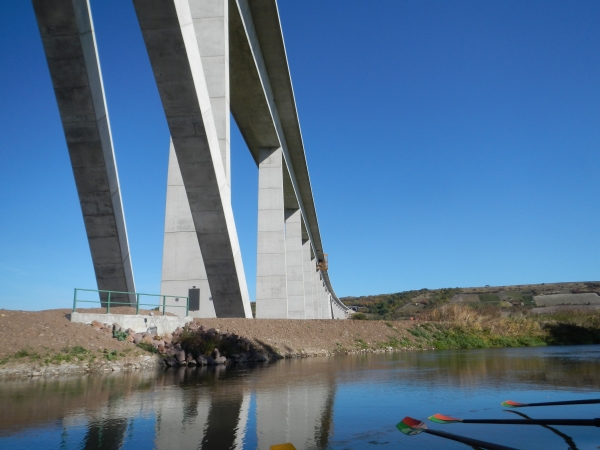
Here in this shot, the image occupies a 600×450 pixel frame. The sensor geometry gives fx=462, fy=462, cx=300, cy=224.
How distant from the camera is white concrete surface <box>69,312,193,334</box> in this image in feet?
39.7

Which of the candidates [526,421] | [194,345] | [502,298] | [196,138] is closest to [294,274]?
[194,345]

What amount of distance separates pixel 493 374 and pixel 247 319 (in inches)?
355

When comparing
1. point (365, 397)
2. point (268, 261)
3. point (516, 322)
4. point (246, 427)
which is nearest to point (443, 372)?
point (365, 397)

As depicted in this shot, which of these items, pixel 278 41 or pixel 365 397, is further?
pixel 278 41

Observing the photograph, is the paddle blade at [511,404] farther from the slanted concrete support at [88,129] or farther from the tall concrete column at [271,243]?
the tall concrete column at [271,243]

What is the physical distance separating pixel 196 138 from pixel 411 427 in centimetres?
1140

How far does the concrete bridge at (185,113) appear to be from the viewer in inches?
505

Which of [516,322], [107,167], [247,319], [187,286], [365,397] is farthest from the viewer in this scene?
[516,322]

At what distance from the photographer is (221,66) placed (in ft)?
52.1

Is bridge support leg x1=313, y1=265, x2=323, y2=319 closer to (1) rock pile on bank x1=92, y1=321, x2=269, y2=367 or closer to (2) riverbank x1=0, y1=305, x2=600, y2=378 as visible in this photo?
(2) riverbank x1=0, y1=305, x2=600, y2=378

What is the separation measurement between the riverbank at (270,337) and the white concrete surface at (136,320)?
32cm

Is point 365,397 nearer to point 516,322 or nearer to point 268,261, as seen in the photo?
point 268,261

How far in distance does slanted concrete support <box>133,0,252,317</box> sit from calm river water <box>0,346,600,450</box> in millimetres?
6387

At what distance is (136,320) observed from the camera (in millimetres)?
12938
